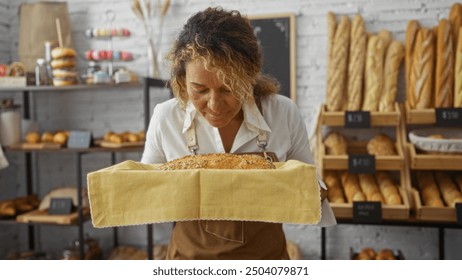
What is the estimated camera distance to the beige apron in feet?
3.64

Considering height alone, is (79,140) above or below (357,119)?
below

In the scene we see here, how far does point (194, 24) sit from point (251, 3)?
5.22 ft

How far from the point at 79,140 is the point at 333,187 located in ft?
4.59

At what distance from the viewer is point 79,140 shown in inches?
95.4

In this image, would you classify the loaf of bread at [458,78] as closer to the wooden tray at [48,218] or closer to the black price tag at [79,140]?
the black price tag at [79,140]

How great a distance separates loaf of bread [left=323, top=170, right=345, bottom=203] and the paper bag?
5.48ft

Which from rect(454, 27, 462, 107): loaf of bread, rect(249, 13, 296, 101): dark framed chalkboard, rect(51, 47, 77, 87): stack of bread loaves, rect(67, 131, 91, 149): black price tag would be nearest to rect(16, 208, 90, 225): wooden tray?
rect(67, 131, 91, 149): black price tag

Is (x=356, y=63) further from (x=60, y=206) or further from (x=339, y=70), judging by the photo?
(x=60, y=206)

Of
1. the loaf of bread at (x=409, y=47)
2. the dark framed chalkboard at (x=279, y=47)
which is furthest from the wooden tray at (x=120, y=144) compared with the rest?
the loaf of bread at (x=409, y=47)

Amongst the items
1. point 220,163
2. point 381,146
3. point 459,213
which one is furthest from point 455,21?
point 220,163

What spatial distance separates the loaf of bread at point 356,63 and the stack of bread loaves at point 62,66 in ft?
4.92
